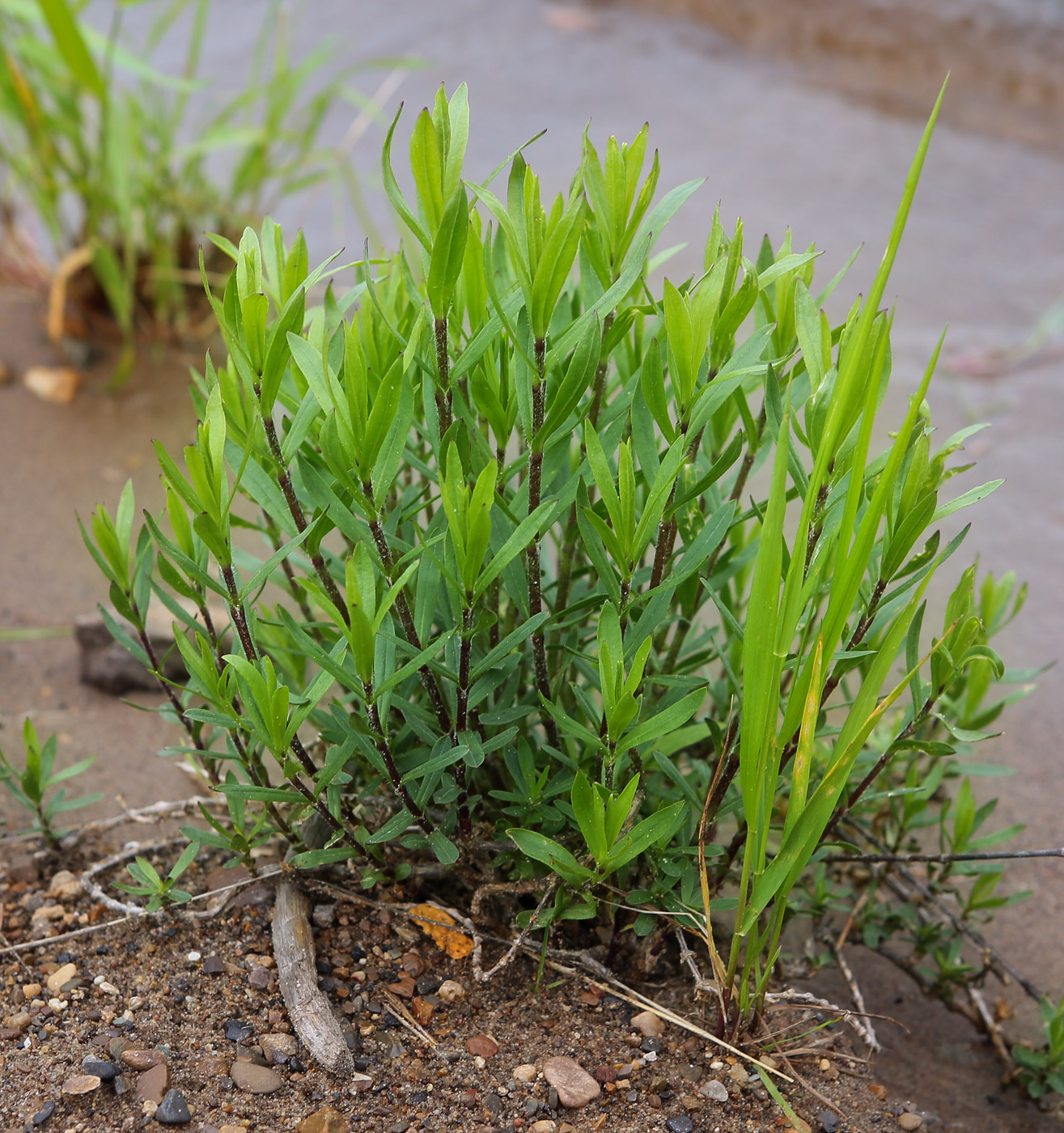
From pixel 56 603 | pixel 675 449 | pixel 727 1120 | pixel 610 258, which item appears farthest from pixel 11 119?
pixel 727 1120

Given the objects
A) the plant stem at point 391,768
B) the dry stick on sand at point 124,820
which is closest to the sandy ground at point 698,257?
the dry stick on sand at point 124,820

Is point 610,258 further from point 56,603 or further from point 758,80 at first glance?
point 758,80

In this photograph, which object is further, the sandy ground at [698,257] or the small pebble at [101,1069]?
the sandy ground at [698,257]

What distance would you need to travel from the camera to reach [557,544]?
140cm

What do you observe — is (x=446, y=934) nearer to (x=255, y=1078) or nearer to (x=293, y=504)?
(x=255, y=1078)

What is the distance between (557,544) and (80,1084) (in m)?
0.78

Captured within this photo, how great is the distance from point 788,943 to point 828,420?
1082 millimetres

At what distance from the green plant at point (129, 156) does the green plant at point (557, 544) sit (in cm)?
177

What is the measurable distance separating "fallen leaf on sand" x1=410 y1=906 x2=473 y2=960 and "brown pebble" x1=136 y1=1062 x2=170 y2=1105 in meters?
0.31

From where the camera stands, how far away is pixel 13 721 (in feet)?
6.84

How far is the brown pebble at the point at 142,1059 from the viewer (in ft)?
3.75

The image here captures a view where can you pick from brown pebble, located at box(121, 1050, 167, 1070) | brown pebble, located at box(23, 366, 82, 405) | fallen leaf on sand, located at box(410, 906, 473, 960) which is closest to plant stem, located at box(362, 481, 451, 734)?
fallen leaf on sand, located at box(410, 906, 473, 960)

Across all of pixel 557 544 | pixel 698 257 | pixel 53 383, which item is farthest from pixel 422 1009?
pixel 698 257

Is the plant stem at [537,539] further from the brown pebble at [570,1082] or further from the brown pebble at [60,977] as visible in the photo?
the brown pebble at [60,977]
